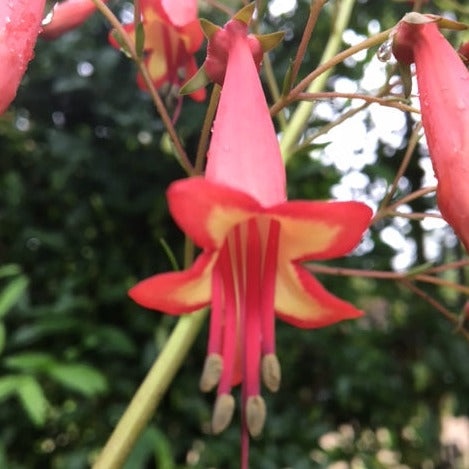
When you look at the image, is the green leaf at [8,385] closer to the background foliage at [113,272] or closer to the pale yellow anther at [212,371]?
the background foliage at [113,272]

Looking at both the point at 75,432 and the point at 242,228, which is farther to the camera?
the point at 75,432

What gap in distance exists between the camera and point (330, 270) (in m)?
0.61

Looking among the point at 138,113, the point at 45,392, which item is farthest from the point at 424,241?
the point at 45,392

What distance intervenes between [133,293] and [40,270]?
0.76m

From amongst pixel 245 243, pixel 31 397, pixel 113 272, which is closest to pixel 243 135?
pixel 245 243

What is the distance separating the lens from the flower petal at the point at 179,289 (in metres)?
0.37

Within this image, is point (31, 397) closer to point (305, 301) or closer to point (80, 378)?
point (80, 378)

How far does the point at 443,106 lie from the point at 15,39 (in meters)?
0.20

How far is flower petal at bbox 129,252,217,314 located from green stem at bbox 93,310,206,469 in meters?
0.14

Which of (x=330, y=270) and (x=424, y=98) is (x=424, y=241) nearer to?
(x=330, y=270)

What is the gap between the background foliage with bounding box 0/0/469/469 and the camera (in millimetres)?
1030

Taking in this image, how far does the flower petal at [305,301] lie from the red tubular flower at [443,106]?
0.09 metres

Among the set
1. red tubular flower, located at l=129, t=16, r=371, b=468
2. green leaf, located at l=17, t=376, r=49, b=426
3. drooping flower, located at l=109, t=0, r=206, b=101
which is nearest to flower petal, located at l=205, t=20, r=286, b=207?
red tubular flower, located at l=129, t=16, r=371, b=468

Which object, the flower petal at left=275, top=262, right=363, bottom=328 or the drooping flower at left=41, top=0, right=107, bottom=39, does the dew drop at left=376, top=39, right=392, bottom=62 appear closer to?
the flower petal at left=275, top=262, right=363, bottom=328
